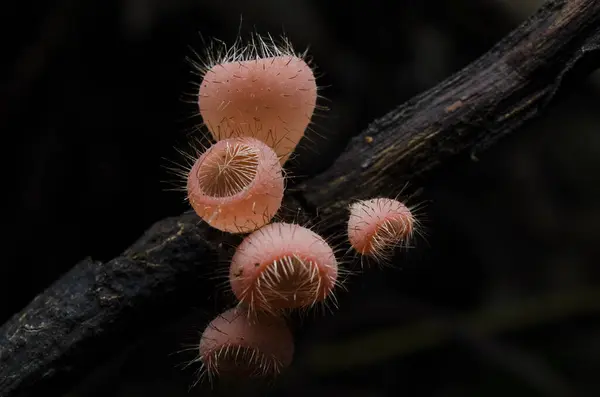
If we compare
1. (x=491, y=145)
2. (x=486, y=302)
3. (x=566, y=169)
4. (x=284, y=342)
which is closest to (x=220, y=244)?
(x=284, y=342)

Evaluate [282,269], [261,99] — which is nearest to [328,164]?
[261,99]

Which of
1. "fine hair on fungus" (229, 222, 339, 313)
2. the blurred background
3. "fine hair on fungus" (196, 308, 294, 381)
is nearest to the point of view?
"fine hair on fungus" (229, 222, 339, 313)

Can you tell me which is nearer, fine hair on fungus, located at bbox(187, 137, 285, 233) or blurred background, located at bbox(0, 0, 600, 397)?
fine hair on fungus, located at bbox(187, 137, 285, 233)

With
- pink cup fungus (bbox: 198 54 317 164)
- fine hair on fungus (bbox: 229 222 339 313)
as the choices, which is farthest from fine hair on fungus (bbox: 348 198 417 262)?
pink cup fungus (bbox: 198 54 317 164)

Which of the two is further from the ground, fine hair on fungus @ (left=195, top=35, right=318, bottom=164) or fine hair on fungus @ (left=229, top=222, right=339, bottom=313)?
fine hair on fungus @ (left=195, top=35, right=318, bottom=164)

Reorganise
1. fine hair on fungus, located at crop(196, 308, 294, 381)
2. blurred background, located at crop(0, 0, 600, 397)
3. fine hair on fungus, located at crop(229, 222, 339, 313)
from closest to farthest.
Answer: fine hair on fungus, located at crop(229, 222, 339, 313) → fine hair on fungus, located at crop(196, 308, 294, 381) → blurred background, located at crop(0, 0, 600, 397)

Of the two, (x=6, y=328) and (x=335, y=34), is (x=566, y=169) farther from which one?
(x=6, y=328)

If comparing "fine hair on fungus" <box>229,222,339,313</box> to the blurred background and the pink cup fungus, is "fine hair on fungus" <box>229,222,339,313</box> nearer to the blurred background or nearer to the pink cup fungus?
the pink cup fungus

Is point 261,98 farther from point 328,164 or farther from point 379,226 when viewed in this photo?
point 328,164
